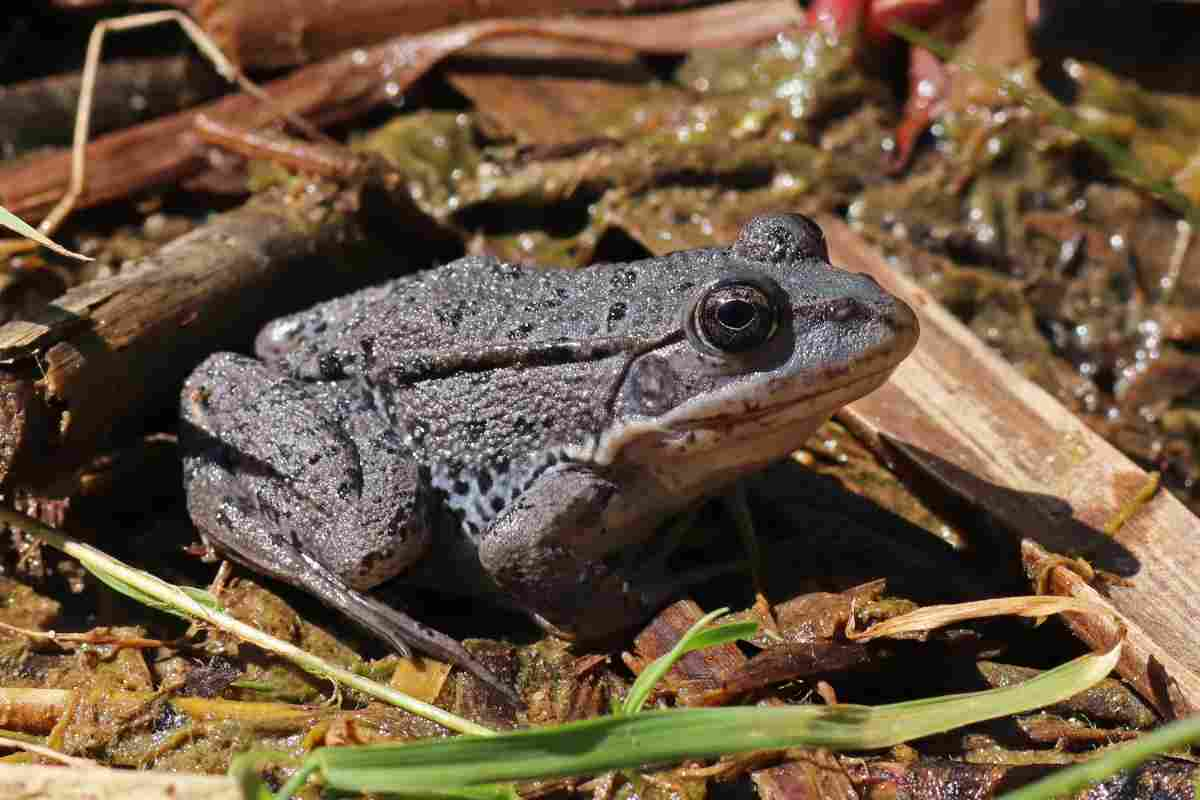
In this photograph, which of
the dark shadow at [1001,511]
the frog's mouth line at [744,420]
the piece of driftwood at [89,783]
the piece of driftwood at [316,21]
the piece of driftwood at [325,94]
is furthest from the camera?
the piece of driftwood at [316,21]

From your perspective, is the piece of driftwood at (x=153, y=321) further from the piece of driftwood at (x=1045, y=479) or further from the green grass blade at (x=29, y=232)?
the piece of driftwood at (x=1045, y=479)

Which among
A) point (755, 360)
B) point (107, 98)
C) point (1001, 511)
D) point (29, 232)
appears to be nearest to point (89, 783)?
point (29, 232)

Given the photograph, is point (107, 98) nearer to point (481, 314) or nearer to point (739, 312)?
point (481, 314)

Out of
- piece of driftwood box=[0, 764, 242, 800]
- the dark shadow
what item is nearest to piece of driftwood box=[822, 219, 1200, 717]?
the dark shadow

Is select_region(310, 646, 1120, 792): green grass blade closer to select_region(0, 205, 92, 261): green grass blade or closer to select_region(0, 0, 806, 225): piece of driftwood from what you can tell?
select_region(0, 205, 92, 261): green grass blade

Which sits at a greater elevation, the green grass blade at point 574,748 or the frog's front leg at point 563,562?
the green grass blade at point 574,748

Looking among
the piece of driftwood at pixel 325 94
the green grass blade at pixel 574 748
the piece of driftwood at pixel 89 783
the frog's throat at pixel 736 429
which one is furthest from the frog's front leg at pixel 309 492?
the piece of driftwood at pixel 325 94
